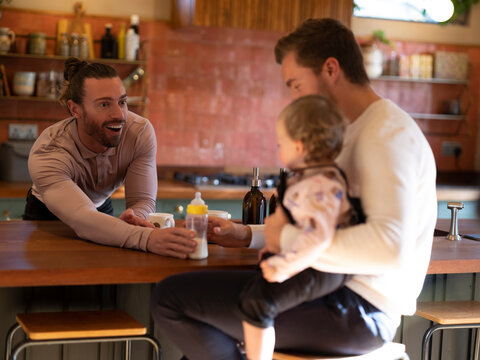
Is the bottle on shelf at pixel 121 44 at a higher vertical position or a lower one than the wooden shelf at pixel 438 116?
higher

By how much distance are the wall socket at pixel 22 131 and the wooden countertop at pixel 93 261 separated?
2.44 m

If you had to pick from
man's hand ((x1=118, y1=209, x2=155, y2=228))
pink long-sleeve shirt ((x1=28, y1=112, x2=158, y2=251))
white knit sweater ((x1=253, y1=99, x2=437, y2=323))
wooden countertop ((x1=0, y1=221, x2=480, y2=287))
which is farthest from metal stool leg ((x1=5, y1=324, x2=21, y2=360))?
white knit sweater ((x1=253, y1=99, x2=437, y2=323))

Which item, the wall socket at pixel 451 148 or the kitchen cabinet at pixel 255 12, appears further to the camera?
the wall socket at pixel 451 148

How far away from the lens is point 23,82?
4.57m

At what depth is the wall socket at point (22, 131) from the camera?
477 centimetres

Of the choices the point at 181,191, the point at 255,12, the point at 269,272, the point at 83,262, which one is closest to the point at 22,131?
the point at 181,191

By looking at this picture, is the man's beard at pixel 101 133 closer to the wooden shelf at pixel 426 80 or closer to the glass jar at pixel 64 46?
the glass jar at pixel 64 46

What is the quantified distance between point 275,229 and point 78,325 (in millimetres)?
639

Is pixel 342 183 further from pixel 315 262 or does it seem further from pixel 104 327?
pixel 104 327

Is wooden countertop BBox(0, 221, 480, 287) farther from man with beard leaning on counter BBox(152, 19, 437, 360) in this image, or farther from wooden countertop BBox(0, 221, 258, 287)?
man with beard leaning on counter BBox(152, 19, 437, 360)

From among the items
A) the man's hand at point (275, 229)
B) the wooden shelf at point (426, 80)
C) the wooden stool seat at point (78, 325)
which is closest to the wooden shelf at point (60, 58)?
the wooden shelf at point (426, 80)

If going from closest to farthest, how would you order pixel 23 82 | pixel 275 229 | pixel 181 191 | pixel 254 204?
pixel 275 229 < pixel 254 204 < pixel 181 191 < pixel 23 82

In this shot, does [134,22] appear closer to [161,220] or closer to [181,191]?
[181,191]

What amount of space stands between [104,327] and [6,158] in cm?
286
